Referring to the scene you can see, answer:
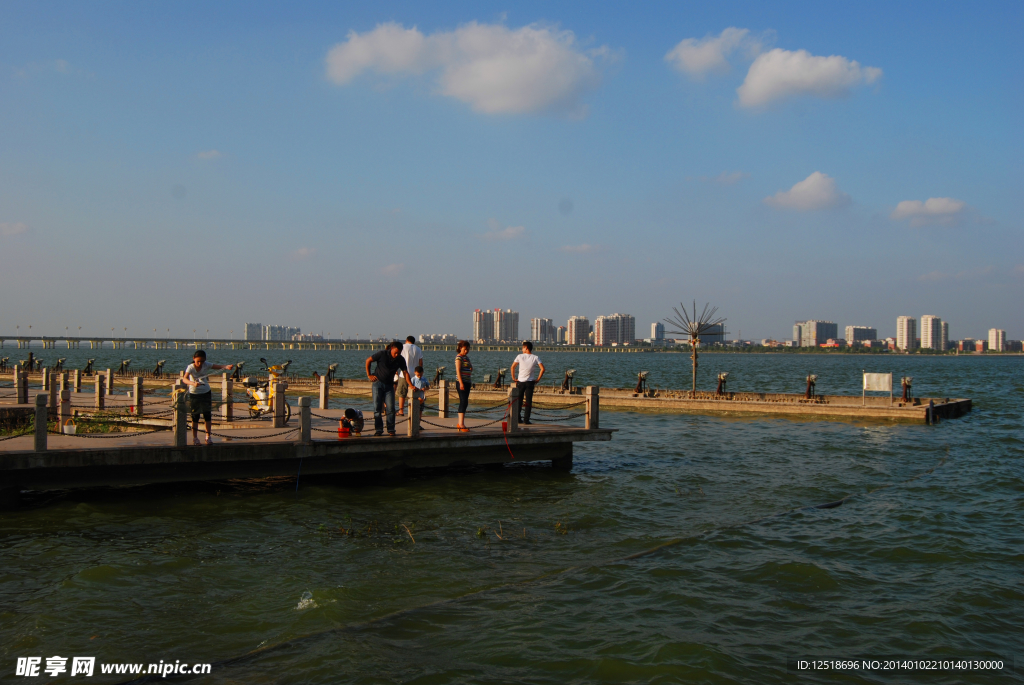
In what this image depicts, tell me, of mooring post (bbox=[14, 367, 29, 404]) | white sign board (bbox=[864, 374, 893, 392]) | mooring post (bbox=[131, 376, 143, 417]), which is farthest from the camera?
white sign board (bbox=[864, 374, 893, 392])

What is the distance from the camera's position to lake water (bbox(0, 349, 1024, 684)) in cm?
699

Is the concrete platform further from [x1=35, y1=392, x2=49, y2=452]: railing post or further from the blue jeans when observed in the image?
the blue jeans

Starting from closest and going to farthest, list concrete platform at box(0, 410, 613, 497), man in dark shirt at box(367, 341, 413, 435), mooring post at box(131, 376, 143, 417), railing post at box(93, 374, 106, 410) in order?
concrete platform at box(0, 410, 613, 497) → man in dark shirt at box(367, 341, 413, 435) → mooring post at box(131, 376, 143, 417) → railing post at box(93, 374, 106, 410)

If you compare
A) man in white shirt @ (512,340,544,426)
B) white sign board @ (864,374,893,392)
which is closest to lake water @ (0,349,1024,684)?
man in white shirt @ (512,340,544,426)

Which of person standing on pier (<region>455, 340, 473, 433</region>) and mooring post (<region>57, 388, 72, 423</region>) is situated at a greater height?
person standing on pier (<region>455, 340, 473, 433</region>)

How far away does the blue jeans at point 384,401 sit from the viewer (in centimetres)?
1426

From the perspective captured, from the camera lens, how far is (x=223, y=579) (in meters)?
8.88

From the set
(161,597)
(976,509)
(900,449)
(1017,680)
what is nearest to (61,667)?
(161,597)

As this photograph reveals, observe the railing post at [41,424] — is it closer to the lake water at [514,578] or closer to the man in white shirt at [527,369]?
the lake water at [514,578]

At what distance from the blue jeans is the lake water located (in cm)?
141

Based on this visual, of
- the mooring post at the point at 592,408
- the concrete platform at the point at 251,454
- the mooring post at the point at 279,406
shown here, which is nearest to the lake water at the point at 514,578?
the concrete platform at the point at 251,454

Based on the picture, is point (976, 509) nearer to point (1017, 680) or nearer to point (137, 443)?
point (1017, 680)

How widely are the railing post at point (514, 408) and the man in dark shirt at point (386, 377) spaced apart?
2.85 meters

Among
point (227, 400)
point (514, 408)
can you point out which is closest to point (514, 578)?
point (514, 408)
